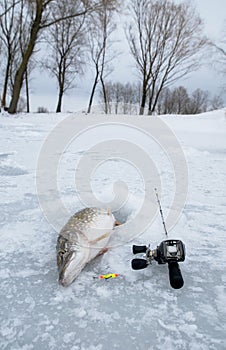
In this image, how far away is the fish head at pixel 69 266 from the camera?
133cm

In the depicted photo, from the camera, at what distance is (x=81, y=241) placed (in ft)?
4.89

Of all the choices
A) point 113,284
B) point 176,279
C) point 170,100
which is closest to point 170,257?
point 176,279

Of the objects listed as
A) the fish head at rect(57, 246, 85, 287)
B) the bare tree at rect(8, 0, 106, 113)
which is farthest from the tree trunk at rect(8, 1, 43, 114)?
the fish head at rect(57, 246, 85, 287)

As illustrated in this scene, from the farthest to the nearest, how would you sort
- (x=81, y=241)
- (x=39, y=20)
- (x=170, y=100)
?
(x=170, y=100) < (x=39, y=20) < (x=81, y=241)

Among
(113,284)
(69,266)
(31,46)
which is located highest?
(31,46)

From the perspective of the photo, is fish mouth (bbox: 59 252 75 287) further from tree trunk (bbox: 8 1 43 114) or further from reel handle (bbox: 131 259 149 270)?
tree trunk (bbox: 8 1 43 114)

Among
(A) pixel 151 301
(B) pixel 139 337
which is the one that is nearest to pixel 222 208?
(A) pixel 151 301

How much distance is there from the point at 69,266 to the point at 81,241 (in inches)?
7.0

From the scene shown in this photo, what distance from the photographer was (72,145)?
19.5 ft

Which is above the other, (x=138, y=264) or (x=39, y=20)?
(x=39, y=20)

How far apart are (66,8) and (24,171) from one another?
11.6 m

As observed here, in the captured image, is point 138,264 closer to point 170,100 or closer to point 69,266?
point 69,266

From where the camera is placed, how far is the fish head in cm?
133

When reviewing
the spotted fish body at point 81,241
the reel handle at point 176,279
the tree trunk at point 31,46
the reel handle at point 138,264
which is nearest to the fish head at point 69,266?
the spotted fish body at point 81,241
